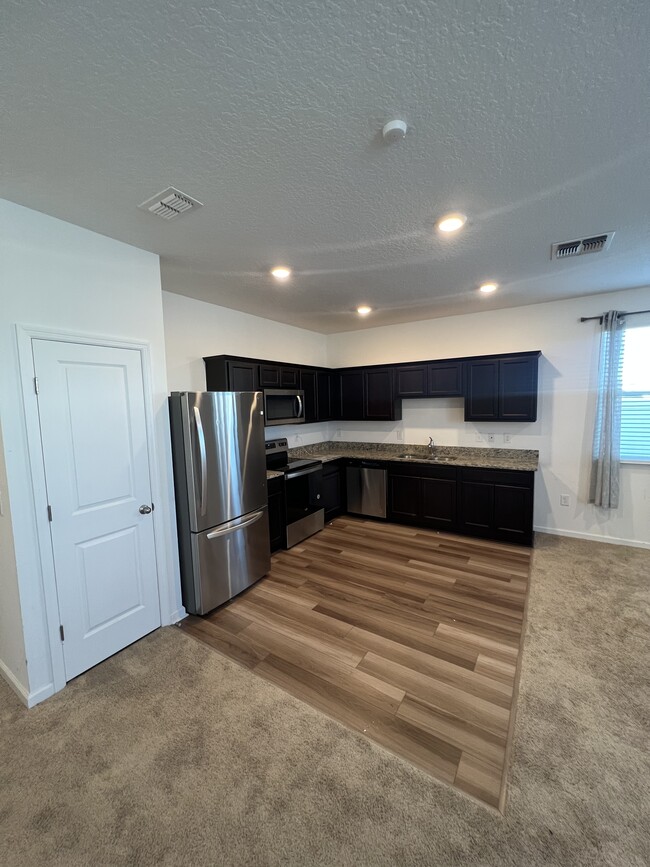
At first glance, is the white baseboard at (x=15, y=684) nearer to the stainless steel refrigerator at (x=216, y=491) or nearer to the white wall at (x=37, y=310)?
the white wall at (x=37, y=310)

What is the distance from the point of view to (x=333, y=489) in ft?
16.5

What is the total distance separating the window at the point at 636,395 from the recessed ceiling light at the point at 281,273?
3.73 m

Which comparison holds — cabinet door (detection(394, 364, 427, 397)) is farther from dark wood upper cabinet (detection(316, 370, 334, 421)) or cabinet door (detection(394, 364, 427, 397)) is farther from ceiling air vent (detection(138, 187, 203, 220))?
ceiling air vent (detection(138, 187, 203, 220))

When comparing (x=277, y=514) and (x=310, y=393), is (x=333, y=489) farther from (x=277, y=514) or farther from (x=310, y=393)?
(x=310, y=393)

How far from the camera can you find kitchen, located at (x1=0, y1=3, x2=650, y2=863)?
1.17 meters

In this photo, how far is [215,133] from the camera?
1.44 metres

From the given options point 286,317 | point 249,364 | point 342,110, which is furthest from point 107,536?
point 286,317

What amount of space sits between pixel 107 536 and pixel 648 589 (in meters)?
4.42

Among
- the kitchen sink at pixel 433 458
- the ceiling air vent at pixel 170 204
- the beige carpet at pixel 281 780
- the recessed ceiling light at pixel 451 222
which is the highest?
the recessed ceiling light at pixel 451 222

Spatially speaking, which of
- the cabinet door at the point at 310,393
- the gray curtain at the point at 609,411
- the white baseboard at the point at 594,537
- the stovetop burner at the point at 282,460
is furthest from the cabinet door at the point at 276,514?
the gray curtain at the point at 609,411

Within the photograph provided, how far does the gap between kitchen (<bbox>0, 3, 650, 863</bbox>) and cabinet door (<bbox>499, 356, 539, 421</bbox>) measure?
2.36 ft

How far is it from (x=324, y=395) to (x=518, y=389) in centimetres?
259

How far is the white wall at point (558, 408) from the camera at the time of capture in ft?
12.8

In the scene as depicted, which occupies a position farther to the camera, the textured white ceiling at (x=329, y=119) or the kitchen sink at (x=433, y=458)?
the kitchen sink at (x=433, y=458)
